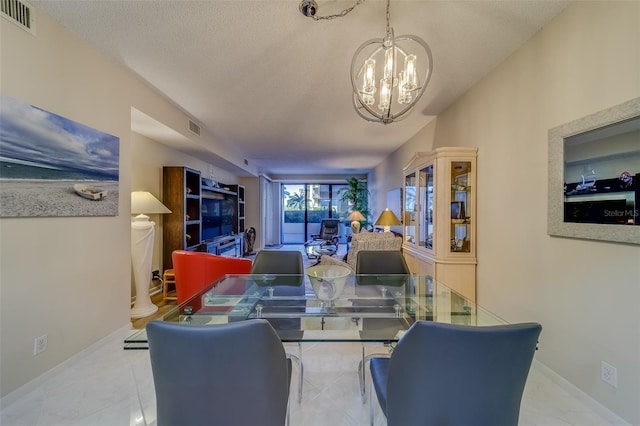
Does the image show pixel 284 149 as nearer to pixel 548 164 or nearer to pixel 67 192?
pixel 67 192

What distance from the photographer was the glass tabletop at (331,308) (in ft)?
4.90

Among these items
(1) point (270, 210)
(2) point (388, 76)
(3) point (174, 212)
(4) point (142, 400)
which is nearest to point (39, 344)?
(4) point (142, 400)

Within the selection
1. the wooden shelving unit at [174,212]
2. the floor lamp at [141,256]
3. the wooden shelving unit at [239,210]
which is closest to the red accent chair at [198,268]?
the floor lamp at [141,256]

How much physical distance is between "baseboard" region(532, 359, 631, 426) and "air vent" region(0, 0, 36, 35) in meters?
4.31

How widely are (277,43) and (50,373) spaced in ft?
9.85

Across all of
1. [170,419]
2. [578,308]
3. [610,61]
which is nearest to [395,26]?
[610,61]

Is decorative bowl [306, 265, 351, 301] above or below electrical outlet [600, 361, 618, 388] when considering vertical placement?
above

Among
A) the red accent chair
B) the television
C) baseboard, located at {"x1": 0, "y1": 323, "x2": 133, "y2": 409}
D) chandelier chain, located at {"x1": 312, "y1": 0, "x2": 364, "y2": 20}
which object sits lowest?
baseboard, located at {"x1": 0, "y1": 323, "x2": 133, "y2": 409}

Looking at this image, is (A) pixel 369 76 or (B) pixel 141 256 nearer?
(A) pixel 369 76

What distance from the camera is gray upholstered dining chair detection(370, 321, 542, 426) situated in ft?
2.84

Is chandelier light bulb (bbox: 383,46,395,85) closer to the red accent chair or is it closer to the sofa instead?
the red accent chair

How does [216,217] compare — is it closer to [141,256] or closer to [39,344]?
[141,256]

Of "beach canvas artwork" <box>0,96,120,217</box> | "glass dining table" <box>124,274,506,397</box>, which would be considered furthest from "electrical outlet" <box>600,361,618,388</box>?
"beach canvas artwork" <box>0,96,120,217</box>

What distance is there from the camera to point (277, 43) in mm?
2232
